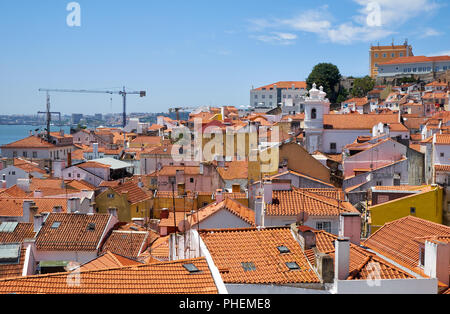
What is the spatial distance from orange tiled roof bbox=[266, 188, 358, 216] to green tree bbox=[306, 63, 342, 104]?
56.2 m

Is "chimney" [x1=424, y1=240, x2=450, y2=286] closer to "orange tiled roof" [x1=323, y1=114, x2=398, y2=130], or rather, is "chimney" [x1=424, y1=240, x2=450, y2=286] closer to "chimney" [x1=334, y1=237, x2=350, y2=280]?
"chimney" [x1=334, y1=237, x2=350, y2=280]

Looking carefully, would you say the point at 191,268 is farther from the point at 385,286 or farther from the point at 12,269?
the point at 12,269

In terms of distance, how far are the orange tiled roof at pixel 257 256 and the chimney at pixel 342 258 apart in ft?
1.11

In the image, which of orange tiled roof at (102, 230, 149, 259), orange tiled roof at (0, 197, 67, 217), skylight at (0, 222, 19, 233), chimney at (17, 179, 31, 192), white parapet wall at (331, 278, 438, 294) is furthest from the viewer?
chimney at (17, 179, 31, 192)

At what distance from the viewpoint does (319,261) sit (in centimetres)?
709

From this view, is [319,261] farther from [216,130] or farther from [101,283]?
[216,130]

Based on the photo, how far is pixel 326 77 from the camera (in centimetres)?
6856

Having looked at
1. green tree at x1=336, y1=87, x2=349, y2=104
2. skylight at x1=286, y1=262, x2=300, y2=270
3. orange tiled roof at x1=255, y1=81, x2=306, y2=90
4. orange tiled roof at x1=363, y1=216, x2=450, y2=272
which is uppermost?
orange tiled roof at x1=255, y1=81, x2=306, y2=90

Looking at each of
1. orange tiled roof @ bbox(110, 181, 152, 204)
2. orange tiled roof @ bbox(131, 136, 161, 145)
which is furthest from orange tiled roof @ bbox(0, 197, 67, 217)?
orange tiled roof @ bbox(131, 136, 161, 145)

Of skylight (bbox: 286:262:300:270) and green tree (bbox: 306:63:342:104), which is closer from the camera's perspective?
skylight (bbox: 286:262:300:270)

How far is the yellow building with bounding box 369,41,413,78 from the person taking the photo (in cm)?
8550

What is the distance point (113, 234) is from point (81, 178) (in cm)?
1607

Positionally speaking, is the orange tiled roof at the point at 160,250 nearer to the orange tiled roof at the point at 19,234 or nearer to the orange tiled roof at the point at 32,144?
the orange tiled roof at the point at 19,234
